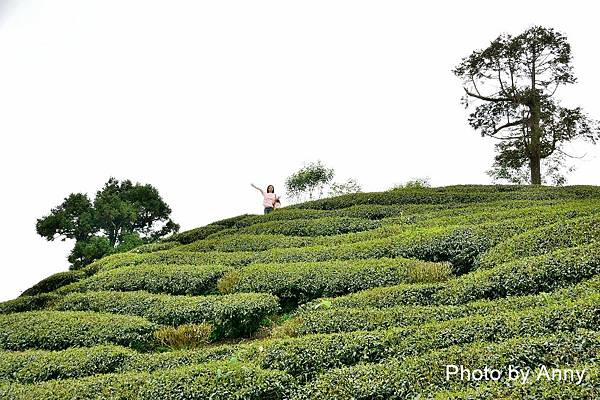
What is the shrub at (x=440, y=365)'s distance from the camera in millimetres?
6320

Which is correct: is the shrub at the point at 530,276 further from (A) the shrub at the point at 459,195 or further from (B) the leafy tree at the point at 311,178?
(B) the leafy tree at the point at 311,178

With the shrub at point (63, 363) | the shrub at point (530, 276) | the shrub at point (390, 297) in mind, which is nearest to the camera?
the shrub at point (530, 276)

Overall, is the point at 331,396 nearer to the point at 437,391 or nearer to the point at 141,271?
the point at 437,391

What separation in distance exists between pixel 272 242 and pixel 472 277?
7.80 metres

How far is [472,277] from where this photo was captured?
10.6m

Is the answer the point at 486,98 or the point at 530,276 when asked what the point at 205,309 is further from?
the point at 486,98

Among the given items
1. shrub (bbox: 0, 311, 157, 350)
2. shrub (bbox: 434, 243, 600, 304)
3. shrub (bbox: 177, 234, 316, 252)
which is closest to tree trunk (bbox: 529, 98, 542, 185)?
shrub (bbox: 177, 234, 316, 252)

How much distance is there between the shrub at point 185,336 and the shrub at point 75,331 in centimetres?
35

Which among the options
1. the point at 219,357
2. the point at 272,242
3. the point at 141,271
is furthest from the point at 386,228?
the point at 219,357

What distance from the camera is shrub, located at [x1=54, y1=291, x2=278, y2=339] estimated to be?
11461 millimetres

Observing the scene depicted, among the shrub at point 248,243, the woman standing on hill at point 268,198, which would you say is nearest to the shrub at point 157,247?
the shrub at point 248,243

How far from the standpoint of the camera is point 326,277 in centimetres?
1256

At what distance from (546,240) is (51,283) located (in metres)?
14.3

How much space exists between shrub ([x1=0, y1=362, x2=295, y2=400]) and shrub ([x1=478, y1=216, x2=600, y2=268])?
5.86 metres
